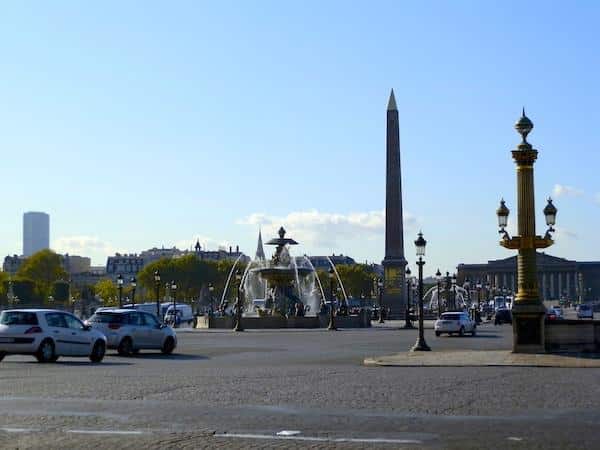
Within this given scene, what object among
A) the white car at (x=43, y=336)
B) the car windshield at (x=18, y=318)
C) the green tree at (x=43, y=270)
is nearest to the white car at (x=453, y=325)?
the white car at (x=43, y=336)

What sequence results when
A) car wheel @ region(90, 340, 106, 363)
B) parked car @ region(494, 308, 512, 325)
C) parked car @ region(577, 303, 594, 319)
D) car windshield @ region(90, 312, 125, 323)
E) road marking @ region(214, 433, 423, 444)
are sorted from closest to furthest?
road marking @ region(214, 433, 423, 444), car wheel @ region(90, 340, 106, 363), car windshield @ region(90, 312, 125, 323), parked car @ region(494, 308, 512, 325), parked car @ region(577, 303, 594, 319)

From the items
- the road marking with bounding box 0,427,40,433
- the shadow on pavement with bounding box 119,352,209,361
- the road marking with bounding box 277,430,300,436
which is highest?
the road marking with bounding box 0,427,40,433

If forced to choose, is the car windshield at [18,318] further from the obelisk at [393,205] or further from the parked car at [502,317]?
the obelisk at [393,205]

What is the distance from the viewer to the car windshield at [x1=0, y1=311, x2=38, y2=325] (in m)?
30.1

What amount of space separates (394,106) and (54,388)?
7876 centimetres

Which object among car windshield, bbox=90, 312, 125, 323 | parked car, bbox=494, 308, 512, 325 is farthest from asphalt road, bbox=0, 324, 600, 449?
parked car, bbox=494, 308, 512, 325

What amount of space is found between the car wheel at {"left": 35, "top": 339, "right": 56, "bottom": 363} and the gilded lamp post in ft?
41.6

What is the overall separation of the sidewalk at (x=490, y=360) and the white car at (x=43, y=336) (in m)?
7.59

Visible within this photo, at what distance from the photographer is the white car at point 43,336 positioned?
3000 centimetres

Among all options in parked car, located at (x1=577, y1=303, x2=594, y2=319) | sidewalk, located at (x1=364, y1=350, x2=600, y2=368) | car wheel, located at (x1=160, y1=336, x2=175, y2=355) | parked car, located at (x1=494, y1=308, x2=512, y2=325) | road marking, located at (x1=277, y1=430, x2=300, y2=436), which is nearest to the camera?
road marking, located at (x1=277, y1=430, x2=300, y2=436)

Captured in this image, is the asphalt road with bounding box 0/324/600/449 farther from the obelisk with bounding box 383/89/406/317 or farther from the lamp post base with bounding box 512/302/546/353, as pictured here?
the obelisk with bounding box 383/89/406/317

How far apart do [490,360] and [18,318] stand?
1247 centimetres

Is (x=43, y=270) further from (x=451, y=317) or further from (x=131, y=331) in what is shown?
(x=131, y=331)

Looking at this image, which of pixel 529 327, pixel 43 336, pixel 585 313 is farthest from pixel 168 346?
pixel 585 313
